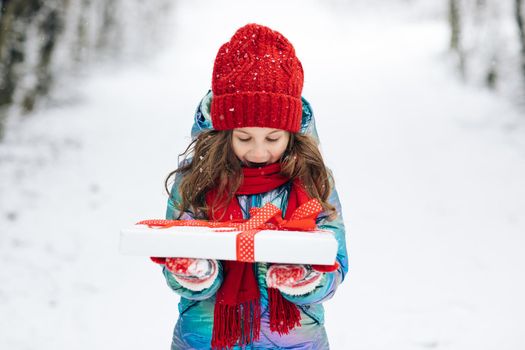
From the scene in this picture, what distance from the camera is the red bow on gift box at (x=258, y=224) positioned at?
143 centimetres

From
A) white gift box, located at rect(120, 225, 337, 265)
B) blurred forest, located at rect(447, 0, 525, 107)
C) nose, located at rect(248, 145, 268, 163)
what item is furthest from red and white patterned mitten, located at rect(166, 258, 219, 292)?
blurred forest, located at rect(447, 0, 525, 107)

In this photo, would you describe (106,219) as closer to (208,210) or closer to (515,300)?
(515,300)

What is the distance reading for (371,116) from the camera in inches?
420

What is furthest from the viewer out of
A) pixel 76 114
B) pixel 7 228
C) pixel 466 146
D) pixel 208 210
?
pixel 76 114

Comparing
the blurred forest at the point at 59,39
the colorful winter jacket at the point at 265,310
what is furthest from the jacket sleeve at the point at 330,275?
the blurred forest at the point at 59,39

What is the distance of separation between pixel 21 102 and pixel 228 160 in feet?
35.6

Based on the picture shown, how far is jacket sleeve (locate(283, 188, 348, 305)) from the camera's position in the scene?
1.56 m

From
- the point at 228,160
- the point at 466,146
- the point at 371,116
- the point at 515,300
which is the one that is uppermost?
the point at 371,116

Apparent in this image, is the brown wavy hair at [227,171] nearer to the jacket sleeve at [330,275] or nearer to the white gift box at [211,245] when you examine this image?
the jacket sleeve at [330,275]

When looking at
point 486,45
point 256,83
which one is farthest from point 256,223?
point 486,45

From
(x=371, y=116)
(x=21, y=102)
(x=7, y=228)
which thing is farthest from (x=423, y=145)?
(x=21, y=102)

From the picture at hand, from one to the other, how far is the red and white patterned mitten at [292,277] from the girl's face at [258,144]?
0.41m

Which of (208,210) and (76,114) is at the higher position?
(76,114)

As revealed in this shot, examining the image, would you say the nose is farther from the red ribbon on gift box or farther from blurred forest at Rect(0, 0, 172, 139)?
blurred forest at Rect(0, 0, 172, 139)
